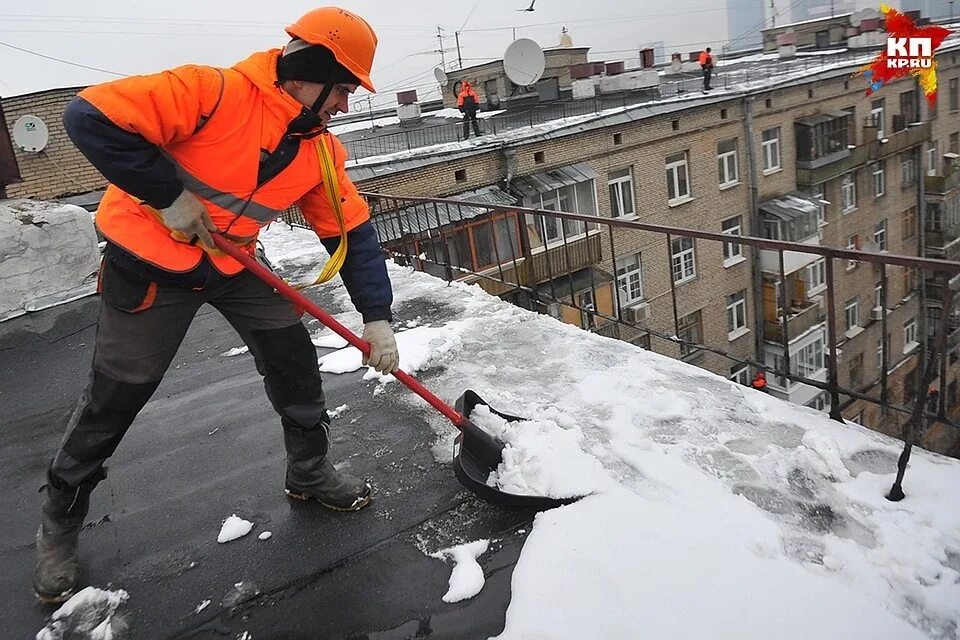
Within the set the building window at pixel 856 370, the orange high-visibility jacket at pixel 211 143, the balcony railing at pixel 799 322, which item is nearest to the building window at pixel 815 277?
the balcony railing at pixel 799 322

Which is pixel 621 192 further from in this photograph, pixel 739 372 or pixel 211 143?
pixel 211 143

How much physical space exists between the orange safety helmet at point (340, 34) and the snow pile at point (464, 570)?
1.70 m

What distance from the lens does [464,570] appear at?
7.81ft

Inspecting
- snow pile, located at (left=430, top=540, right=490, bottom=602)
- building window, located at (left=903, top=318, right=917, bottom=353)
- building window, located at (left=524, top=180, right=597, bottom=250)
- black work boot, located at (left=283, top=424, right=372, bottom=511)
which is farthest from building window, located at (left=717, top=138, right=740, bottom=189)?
snow pile, located at (left=430, top=540, right=490, bottom=602)

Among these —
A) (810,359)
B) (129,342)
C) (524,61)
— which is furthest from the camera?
(810,359)

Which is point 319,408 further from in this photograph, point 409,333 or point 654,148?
point 654,148

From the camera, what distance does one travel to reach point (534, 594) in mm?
2193

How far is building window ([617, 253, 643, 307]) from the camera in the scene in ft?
67.4

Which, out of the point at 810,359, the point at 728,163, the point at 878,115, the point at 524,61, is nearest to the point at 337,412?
the point at 524,61

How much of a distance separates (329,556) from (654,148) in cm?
2019

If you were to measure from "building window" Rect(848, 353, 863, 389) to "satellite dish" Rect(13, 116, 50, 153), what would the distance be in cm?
2526

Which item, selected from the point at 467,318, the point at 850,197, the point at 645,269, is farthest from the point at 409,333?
the point at 850,197

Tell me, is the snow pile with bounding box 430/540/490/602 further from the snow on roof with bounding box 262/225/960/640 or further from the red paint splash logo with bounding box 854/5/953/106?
the red paint splash logo with bounding box 854/5/953/106

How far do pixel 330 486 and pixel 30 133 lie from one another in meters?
14.1
